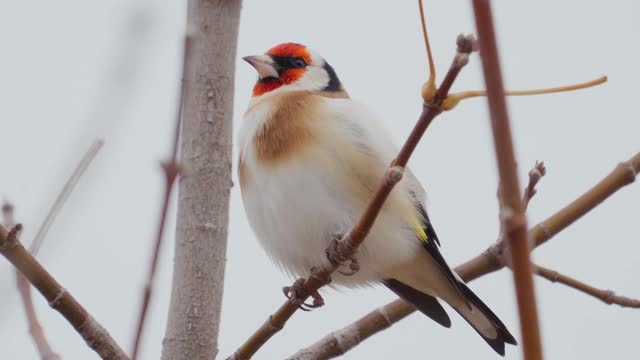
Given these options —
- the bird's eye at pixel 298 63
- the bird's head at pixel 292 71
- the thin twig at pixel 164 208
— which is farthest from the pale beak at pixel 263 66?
the thin twig at pixel 164 208

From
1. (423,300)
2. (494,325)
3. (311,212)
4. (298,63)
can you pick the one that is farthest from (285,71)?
(494,325)

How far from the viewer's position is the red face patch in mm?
4824

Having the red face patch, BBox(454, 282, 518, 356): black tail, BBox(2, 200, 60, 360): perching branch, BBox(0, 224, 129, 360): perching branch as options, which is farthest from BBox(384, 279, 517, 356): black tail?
BBox(2, 200, 60, 360): perching branch

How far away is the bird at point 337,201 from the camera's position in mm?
3648

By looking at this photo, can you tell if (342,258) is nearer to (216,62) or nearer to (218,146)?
(218,146)

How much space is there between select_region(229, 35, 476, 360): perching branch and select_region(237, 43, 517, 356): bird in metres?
0.50

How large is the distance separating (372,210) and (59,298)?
3.06 ft

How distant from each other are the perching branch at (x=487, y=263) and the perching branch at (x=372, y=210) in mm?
224

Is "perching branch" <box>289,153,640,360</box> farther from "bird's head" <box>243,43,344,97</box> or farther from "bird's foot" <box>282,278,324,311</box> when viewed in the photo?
"bird's head" <box>243,43,344,97</box>

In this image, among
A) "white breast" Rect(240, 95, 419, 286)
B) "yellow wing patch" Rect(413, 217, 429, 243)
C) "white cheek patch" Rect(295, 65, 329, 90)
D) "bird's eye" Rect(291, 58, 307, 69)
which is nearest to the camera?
"white breast" Rect(240, 95, 419, 286)

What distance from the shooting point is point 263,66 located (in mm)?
4855

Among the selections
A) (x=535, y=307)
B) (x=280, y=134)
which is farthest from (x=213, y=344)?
(x=535, y=307)

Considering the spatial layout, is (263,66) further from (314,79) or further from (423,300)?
(423,300)

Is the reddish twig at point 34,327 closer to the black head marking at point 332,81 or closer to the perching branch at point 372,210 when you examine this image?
the perching branch at point 372,210
